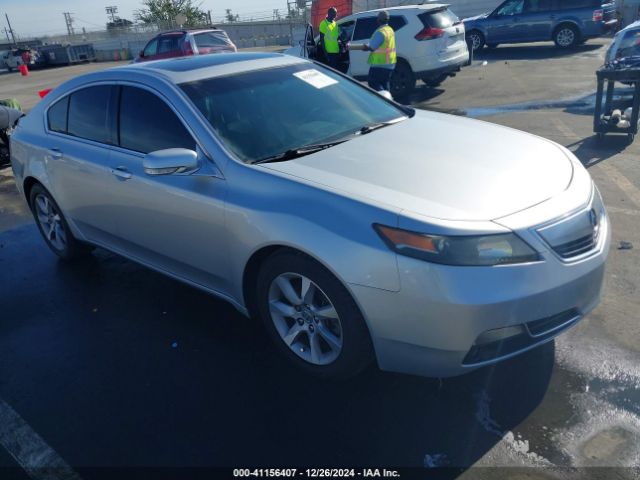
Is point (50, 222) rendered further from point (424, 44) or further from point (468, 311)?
point (424, 44)

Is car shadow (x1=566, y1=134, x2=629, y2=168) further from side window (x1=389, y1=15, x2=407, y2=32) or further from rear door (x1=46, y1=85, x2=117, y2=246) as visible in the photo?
side window (x1=389, y1=15, x2=407, y2=32)

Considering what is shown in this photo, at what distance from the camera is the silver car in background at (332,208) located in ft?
8.60

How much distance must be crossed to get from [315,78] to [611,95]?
4.75 meters

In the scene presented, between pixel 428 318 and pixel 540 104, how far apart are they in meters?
8.37

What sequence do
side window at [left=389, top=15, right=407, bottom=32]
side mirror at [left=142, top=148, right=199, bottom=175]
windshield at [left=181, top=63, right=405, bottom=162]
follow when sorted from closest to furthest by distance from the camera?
1. side mirror at [left=142, top=148, right=199, bottom=175]
2. windshield at [left=181, top=63, right=405, bottom=162]
3. side window at [left=389, top=15, right=407, bottom=32]

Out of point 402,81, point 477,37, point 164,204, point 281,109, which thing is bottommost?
point 402,81

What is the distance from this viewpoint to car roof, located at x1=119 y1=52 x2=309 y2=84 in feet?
12.7

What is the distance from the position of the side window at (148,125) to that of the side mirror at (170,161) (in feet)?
0.71

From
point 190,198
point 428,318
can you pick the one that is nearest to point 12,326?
point 190,198

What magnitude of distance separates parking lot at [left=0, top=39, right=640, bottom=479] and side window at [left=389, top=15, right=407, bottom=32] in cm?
816

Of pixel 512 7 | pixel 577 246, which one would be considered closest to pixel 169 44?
pixel 512 7

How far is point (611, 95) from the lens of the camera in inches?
284

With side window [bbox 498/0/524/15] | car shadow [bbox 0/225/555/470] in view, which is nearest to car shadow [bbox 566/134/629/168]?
car shadow [bbox 0/225/555/470]

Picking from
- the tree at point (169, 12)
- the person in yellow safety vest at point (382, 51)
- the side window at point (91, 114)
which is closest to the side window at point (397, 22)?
the person in yellow safety vest at point (382, 51)
